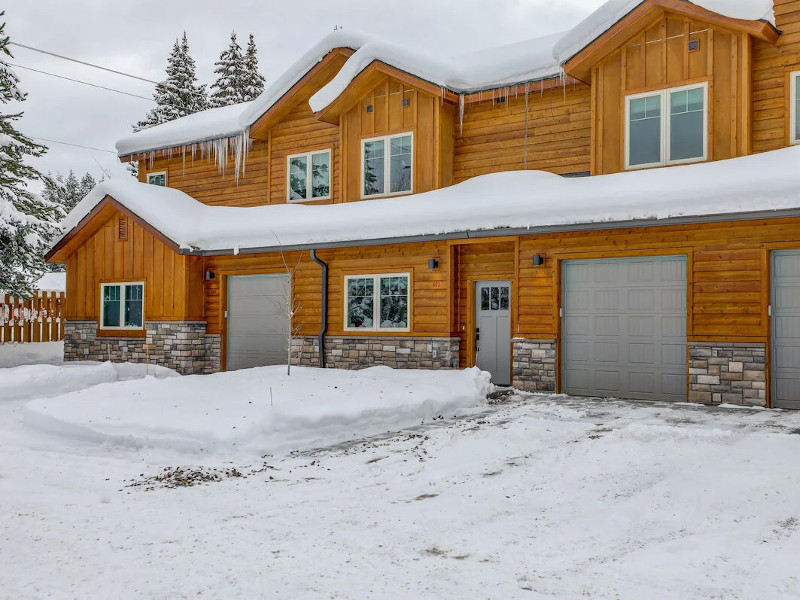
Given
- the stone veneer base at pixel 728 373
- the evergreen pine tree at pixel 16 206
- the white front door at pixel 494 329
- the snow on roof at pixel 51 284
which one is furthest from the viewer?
the snow on roof at pixel 51 284

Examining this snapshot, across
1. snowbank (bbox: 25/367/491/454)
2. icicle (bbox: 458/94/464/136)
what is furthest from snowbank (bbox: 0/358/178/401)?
icicle (bbox: 458/94/464/136)

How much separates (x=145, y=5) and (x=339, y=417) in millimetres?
33306

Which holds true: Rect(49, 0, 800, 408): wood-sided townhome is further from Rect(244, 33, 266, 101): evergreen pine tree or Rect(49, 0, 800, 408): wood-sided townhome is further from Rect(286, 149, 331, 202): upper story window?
Rect(244, 33, 266, 101): evergreen pine tree

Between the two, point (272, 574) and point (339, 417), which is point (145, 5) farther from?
point (272, 574)

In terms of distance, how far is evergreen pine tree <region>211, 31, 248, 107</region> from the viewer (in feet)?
102

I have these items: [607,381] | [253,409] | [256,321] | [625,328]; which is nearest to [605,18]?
[625,328]

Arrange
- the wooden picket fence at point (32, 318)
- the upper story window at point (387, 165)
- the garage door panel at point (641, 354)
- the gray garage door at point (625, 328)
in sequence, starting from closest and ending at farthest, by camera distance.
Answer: the gray garage door at point (625, 328)
the garage door panel at point (641, 354)
the upper story window at point (387, 165)
the wooden picket fence at point (32, 318)

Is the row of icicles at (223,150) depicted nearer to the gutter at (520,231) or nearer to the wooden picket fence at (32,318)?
the gutter at (520,231)

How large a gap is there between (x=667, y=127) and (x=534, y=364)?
4.57m

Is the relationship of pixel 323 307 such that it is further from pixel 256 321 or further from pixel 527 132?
pixel 527 132

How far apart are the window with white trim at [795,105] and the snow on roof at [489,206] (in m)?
0.62

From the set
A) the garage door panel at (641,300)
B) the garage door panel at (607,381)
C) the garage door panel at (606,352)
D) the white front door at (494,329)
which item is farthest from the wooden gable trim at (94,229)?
the garage door panel at (641,300)

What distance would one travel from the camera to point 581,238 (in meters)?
11.1

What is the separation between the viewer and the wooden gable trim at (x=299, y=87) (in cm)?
1485
